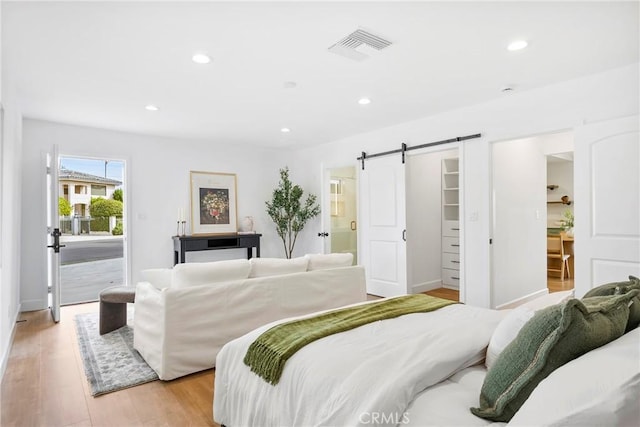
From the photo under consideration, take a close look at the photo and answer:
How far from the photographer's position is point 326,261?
3.52 m

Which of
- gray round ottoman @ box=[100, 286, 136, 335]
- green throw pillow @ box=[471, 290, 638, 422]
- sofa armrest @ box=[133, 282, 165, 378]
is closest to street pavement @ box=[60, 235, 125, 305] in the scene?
gray round ottoman @ box=[100, 286, 136, 335]

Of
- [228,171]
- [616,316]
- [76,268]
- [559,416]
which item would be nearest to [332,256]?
[616,316]

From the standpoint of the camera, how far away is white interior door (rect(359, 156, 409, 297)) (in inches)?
199

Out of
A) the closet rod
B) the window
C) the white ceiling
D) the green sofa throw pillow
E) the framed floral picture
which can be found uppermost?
the white ceiling

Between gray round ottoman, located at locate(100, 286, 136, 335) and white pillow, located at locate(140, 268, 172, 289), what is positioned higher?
white pillow, located at locate(140, 268, 172, 289)

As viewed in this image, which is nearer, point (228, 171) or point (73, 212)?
point (228, 171)

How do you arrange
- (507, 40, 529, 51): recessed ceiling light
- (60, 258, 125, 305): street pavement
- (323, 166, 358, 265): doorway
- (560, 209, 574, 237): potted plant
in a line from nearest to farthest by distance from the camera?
(507, 40, 529, 51): recessed ceiling light → (60, 258, 125, 305): street pavement → (323, 166, 358, 265): doorway → (560, 209, 574, 237): potted plant

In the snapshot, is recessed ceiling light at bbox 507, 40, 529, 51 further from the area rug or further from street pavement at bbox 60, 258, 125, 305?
street pavement at bbox 60, 258, 125, 305

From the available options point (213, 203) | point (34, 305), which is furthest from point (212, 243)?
point (34, 305)

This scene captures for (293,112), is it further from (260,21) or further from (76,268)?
(76,268)

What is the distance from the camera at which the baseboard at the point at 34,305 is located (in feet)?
15.1

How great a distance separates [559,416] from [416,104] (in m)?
3.78

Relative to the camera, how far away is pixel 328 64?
9.93ft

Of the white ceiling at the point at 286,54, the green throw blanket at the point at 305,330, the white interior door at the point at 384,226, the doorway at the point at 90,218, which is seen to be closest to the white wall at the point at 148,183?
the white ceiling at the point at 286,54
